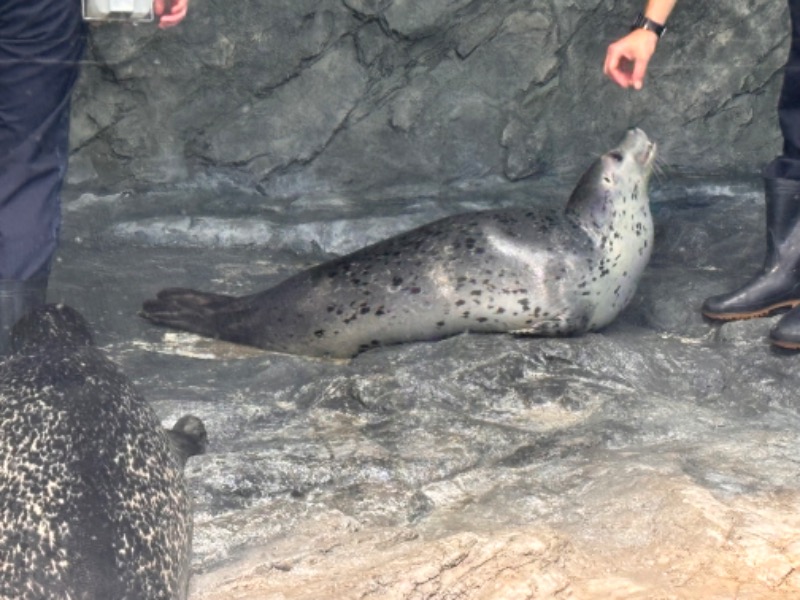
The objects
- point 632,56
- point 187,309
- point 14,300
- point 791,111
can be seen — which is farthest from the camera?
point 187,309

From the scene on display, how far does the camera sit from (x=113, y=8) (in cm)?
479

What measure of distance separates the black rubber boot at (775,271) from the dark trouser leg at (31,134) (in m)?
2.81

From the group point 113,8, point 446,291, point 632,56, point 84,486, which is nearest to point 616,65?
point 632,56

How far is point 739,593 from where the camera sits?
3.66m

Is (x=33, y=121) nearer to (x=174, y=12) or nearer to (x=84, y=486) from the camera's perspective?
(x=174, y=12)

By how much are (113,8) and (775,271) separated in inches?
116

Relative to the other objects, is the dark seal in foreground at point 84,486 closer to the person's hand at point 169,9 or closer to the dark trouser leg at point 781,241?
the person's hand at point 169,9

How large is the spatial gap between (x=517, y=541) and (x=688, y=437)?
107 centimetres

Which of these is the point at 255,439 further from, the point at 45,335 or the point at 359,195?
the point at 359,195

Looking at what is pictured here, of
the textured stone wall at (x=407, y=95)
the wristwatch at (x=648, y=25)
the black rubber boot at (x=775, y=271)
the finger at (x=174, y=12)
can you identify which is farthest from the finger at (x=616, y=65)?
the textured stone wall at (x=407, y=95)

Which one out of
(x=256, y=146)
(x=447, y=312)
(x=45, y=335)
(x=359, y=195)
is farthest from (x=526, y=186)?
(x=45, y=335)

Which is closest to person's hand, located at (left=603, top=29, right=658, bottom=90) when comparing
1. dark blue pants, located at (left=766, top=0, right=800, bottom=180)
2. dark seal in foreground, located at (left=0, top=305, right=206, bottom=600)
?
dark blue pants, located at (left=766, top=0, right=800, bottom=180)

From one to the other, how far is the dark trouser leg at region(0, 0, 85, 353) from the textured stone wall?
2011 mm

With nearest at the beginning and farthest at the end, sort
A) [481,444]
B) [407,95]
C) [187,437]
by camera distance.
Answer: [187,437] < [481,444] < [407,95]
